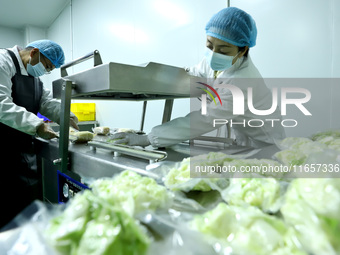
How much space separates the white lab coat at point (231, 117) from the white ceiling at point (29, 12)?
641 cm

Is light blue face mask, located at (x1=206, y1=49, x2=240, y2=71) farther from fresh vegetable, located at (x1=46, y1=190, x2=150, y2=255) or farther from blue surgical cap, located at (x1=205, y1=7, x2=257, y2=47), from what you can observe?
fresh vegetable, located at (x1=46, y1=190, x2=150, y2=255)

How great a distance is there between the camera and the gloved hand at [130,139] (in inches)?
58.5

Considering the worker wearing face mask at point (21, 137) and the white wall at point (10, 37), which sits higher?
the white wall at point (10, 37)

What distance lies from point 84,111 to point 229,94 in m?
4.10

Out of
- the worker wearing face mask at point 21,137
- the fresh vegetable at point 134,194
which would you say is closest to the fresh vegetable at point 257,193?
the fresh vegetable at point 134,194

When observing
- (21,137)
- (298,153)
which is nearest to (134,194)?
(298,153)

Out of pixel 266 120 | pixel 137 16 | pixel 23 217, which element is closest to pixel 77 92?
pixel 23 217

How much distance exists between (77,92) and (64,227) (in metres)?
1.02

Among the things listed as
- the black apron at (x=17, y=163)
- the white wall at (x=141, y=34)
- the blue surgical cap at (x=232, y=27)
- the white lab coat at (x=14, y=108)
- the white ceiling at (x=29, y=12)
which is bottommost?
the black apron at (x=17, y=163)

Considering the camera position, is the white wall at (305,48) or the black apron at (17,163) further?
the black apron at (17,163)

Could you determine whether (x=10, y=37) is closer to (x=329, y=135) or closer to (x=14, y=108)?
(x=14, y=108)

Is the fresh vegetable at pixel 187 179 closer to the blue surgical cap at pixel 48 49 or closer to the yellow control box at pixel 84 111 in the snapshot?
the blue surgical cap at pixel 48 49

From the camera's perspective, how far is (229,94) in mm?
1588

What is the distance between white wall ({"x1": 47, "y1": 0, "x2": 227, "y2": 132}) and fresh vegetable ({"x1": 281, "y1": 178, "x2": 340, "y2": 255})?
2.49 meters
